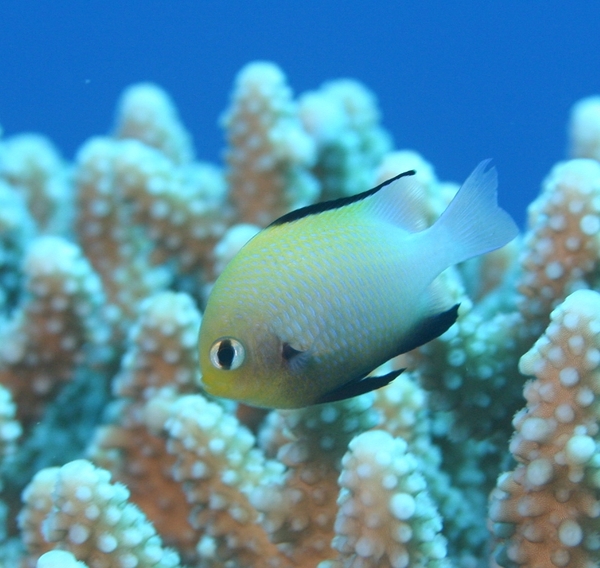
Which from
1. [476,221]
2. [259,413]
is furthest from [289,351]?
[259,413]

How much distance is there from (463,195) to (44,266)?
1633 mm

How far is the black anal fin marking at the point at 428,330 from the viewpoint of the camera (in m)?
1.53

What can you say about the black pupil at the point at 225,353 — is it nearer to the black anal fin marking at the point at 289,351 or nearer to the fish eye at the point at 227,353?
the fish eye at the point at 227,353

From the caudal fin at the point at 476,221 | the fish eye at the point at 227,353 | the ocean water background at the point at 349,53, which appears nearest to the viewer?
the fish eye at the point at 227,353

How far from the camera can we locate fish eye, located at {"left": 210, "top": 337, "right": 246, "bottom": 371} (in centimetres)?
143

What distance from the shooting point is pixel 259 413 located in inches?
104

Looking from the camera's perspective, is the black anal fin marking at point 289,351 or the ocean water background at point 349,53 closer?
the black anal fin marking at point 289,351

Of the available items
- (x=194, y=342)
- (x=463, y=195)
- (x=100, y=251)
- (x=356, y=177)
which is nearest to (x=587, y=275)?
(x=463, y=195)

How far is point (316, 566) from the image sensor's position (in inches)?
70.9

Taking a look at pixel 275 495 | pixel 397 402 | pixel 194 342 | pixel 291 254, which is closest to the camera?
pixel 291 254

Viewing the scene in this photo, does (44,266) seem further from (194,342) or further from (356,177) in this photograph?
(356,177)

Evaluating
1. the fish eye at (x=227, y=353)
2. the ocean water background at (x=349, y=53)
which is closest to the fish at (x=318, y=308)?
the fish eye at (x=227, y=353)

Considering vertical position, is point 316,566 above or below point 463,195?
below

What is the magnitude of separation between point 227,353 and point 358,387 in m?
0.30
